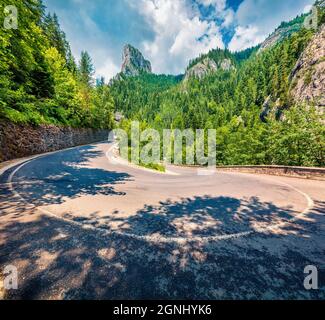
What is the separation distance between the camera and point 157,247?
316cm

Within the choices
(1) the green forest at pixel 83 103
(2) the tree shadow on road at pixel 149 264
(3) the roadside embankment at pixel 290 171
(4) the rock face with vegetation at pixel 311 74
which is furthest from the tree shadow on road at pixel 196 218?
(4) the rock face with vegetation at pixel 311 74

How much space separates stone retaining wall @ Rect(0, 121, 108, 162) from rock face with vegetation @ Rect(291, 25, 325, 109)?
4610cm

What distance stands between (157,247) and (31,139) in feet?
60.6

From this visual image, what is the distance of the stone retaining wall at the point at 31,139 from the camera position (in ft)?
41.5

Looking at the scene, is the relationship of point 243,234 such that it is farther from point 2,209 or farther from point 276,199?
point 2,209

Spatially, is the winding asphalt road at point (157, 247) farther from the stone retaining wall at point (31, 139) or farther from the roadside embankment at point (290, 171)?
the stone retaining wall at point (31, 139)

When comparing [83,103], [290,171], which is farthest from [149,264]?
[83,103]

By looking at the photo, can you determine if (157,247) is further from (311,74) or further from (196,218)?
(311,74)

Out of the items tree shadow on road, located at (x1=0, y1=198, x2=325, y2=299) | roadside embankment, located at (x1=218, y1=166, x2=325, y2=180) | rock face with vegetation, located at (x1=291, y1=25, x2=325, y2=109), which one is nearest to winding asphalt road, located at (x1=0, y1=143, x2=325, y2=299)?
tree shadow on road, located at (x1=0, y1=198, x2=325, y2=299)

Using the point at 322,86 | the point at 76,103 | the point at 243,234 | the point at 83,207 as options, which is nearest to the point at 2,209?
the point at 83,207

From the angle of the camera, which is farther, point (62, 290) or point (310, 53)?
point (310, 53)

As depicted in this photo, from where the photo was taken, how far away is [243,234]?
3732mm

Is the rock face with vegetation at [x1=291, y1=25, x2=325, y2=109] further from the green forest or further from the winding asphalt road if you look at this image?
the winding asphalt road

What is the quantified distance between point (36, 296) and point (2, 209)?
3657mm
